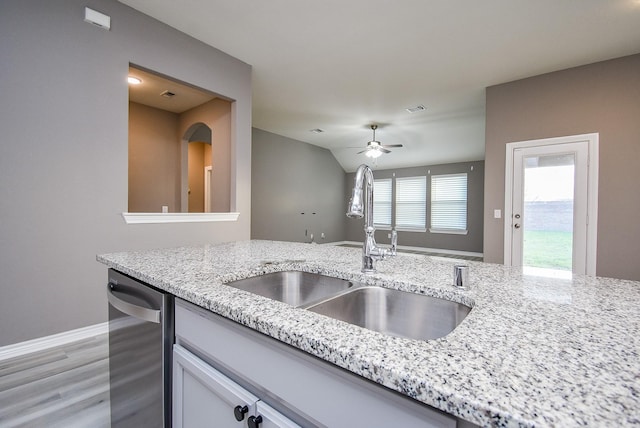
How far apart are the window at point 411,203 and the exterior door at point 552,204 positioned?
186 inches

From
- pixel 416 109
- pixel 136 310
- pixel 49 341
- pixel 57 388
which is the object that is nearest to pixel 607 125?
pixel 416 109

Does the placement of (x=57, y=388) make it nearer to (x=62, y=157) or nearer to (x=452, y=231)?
(x=62, y=157)

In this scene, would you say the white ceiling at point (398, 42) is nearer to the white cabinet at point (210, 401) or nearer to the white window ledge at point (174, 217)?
the white window ledge at point (174, 217)

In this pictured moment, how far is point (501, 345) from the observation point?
1.65ft

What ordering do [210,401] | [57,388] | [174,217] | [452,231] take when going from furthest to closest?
[452,231] → [174,217] → [57,388] → [210,401]

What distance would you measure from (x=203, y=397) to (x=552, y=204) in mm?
4576

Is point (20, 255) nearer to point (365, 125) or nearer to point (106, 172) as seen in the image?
point (106, 172)

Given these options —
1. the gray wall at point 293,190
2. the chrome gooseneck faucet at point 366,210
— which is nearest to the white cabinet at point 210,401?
the chrome gooseneck faucet at point 366,210

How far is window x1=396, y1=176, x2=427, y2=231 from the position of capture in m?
8.76

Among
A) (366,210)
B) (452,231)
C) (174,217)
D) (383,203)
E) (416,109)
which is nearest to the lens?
(366,210)

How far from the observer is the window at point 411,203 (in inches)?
345

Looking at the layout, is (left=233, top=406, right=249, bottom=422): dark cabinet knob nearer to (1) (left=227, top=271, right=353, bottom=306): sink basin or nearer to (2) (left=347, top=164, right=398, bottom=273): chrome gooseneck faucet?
(1) (left=227, top=271, right=353, bottom=306): sink basin

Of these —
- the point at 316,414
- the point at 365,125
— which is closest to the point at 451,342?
the point at 316,414

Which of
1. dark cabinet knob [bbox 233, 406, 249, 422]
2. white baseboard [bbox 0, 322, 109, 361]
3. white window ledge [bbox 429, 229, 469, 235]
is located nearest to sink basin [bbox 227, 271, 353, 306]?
dark cabinet knob [bbox 233, 406, 249, 422]
